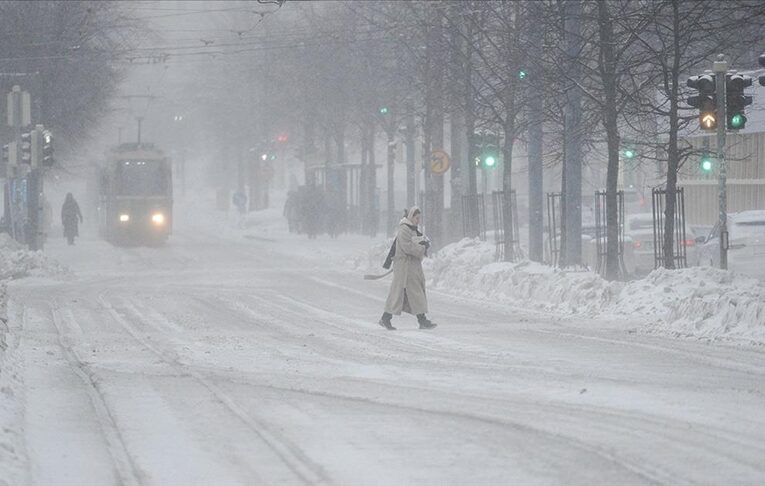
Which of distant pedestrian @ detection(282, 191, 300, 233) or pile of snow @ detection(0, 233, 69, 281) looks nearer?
pile of snow @ detection(0, 233, 69, 281)

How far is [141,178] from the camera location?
2040 inches

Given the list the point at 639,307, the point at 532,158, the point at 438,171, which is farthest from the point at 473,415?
the point at 438,171

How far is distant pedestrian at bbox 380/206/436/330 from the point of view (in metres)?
19.5

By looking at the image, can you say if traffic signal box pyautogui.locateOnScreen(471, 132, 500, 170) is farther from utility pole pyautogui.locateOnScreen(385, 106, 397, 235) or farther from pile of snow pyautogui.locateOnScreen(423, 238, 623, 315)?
utility pole pyautogui.locateOnScreen(385, 106, 397, 235)

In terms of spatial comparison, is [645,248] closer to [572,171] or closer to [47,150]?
[572,171]

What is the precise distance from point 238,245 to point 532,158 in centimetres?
2452

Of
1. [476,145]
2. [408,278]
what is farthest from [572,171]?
[408,278]

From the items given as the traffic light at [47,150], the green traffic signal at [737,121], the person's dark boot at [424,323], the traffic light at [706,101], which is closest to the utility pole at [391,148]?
the traffic light at [47,150]

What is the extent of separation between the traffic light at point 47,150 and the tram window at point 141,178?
13.5 metres

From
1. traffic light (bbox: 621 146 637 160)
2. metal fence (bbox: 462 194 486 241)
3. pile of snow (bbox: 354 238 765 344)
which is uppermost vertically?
traffic light (bbox: 621 146 637 160)

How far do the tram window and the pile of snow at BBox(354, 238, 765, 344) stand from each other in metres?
23.7

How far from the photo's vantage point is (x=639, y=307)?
20578 mm

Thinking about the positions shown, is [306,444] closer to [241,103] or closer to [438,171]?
[438,171]

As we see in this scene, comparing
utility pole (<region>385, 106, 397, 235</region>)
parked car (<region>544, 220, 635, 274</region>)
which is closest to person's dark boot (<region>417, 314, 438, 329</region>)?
parked car (<region>544, 220, 635, 274</region>)
